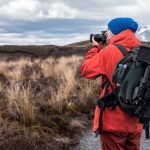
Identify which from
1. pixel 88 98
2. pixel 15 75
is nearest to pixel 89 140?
pixel 88 98

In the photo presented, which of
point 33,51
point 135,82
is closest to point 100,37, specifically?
point 135,82

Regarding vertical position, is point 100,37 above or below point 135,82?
above

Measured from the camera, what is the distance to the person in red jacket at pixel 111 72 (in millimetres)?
4938

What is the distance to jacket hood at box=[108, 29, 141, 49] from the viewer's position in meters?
5.07

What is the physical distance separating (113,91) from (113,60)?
310mm

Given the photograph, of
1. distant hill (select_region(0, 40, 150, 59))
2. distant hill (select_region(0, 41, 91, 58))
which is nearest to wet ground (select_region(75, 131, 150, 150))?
distant hill (select_region(0, 40, 150, 59))

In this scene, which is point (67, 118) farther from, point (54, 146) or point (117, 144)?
point (117, 144)

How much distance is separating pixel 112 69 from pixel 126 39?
36 centimetres

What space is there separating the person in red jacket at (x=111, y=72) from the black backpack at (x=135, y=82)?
139 millimetres

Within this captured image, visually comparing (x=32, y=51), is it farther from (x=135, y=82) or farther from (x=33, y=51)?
(x=135, y=82)

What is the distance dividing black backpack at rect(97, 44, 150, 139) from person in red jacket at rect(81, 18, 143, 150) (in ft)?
0.46

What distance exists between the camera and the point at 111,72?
4.96 metres

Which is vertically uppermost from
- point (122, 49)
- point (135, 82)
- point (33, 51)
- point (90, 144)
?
point (122, 49)

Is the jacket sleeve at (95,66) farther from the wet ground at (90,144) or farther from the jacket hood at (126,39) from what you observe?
the wet ground at (90,144)
